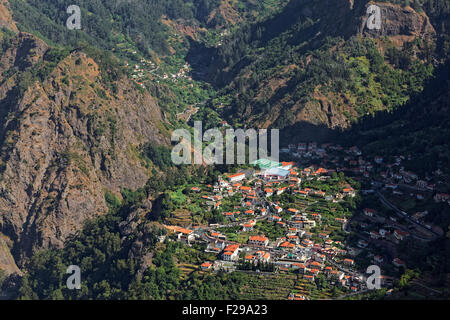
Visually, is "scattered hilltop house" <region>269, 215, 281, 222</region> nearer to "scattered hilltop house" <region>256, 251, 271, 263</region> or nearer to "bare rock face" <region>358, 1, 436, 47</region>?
"scattered hilltop house" <region>256, 251, 271, 263</region>

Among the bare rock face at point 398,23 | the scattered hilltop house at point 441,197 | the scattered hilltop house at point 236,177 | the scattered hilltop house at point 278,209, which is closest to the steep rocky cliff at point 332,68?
the bare rock face at point 398,23

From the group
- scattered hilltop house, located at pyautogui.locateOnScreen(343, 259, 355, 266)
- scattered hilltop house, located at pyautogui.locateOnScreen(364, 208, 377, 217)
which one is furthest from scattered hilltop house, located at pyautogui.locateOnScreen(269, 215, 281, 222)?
scattered hilltop house, located at pyautogui.locateOnScreen(343, 259, 355, 266)

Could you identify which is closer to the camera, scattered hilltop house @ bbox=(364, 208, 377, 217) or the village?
the village

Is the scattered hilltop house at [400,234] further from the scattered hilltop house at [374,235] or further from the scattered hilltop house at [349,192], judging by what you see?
the scattered hilltop house at [349,192]

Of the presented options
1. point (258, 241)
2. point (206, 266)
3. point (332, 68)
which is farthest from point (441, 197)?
point (332, 68)
